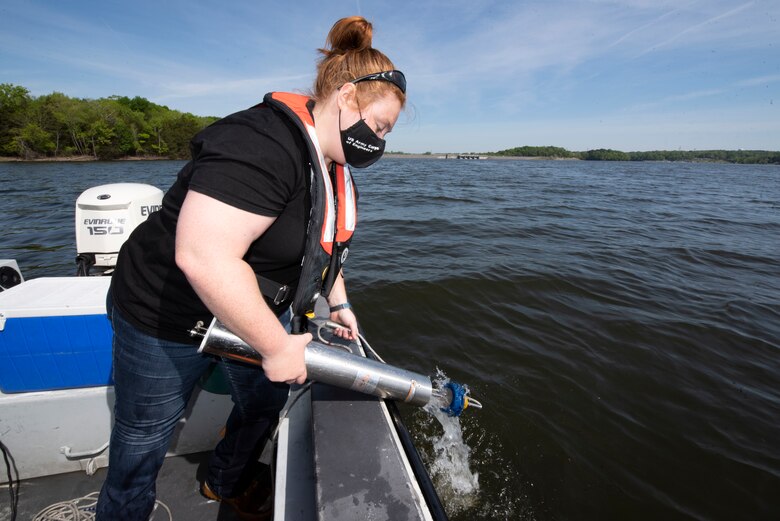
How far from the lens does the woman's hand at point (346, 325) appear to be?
2.38 meters

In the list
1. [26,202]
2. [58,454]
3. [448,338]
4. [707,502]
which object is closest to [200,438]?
[58,454]

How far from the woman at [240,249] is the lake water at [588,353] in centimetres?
248

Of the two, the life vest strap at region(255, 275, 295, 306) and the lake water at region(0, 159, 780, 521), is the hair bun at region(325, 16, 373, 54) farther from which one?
the lake water at region(0, 159, 780, 521)

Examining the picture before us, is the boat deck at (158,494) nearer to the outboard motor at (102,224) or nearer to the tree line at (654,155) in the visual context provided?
the outboard motor at (102,224)

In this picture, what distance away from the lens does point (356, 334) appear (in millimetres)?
2426

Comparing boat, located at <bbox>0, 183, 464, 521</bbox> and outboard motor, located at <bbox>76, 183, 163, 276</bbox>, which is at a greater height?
outboard motor, located at <bbox>76, 183, 163, 276</bbox>

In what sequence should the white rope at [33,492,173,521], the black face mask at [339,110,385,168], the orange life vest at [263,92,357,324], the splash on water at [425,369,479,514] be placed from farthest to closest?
1. the splash on water at [425,369,479,514]
2. the white rope at [33,492,173,521]
3. the black face mask at [339,110,385,168]
4. the orange life vest at [263,92,357,324]

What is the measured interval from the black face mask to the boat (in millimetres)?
922

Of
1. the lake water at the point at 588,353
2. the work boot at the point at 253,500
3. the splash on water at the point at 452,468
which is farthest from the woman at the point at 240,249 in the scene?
the lake water at the point at 588,353

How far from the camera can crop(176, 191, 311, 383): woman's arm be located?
3.28ft

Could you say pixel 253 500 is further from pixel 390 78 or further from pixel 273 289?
pixel 390 78

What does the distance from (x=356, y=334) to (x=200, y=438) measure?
1.35m

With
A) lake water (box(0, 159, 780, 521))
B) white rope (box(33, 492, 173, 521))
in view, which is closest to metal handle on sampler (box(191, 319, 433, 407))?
white rope (box(33, 492, 173, 521))

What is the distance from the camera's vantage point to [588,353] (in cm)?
475
